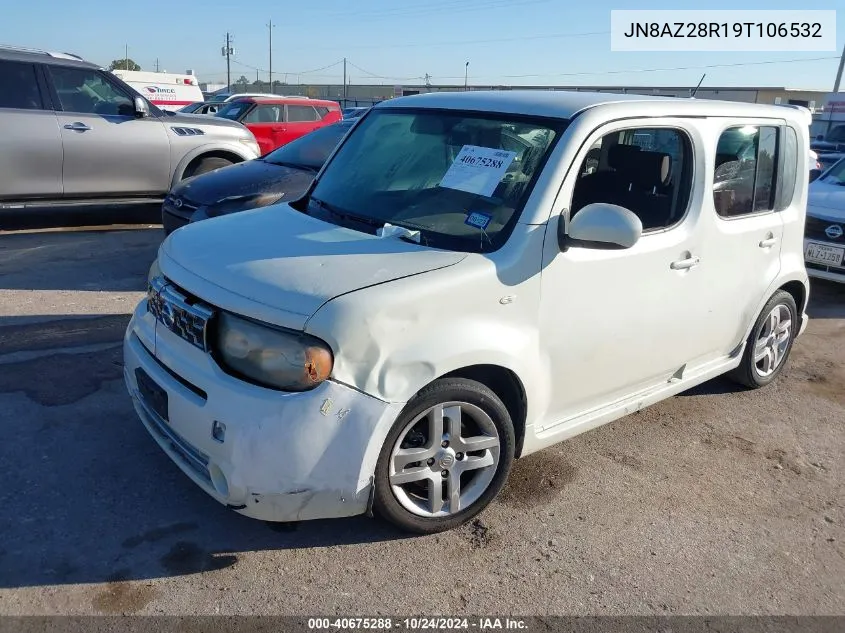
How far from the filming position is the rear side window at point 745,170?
405cm

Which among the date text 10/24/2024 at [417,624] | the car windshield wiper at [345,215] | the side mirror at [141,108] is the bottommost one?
the date text 10/24/2024 at [417,624]

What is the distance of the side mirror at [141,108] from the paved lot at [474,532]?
16.3 ft

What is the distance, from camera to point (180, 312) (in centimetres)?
304

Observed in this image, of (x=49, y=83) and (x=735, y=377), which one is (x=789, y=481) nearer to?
(x=735, y=377)

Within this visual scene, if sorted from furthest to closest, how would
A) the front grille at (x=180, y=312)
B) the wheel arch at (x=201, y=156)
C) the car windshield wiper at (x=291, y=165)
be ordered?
the wheel arch at (x=201, y=156) → the car windshield wiper at (x=291, y=165) → the front grille at (x=180, y=312)

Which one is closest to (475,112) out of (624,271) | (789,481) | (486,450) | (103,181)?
(624,271)

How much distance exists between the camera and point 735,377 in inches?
195

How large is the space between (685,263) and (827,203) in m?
4.98

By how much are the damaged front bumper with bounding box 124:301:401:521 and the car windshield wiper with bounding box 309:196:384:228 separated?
3.60 ft

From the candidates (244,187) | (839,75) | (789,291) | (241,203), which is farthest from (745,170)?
(839,75)

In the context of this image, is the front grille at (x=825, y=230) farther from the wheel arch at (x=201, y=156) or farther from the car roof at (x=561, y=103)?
the wheel arch at (x=201, y=156)

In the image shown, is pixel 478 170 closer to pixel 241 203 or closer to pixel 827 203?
pixel 241 203

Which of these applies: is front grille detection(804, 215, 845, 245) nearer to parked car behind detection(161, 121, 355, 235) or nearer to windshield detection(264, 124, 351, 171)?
windshield detection(264, 124, 351, 171)

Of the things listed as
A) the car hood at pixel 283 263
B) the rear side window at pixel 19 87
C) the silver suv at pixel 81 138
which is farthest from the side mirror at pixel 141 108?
the car hood at pixel 283 263
